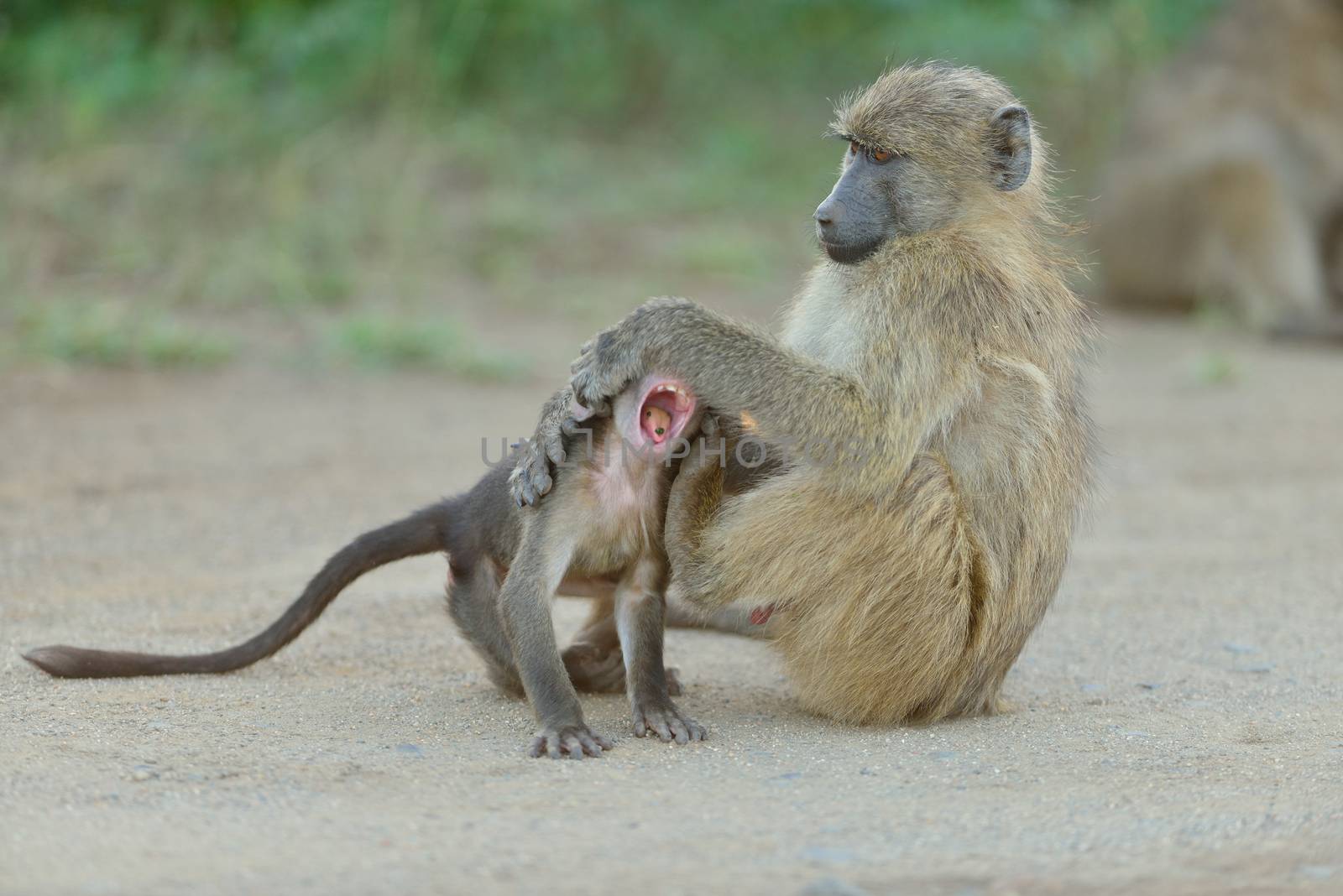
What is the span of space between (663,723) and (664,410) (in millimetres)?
723

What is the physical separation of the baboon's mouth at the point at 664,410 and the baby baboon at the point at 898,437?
0.04 meters

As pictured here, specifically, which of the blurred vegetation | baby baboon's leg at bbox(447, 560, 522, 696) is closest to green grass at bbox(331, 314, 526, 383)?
the blurred vegetation

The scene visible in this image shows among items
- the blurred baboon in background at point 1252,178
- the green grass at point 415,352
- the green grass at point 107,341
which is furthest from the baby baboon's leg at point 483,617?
the blurred baboon in background at point 1252,178

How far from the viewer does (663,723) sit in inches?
144

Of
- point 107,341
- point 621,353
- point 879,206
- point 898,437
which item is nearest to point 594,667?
point 621,353

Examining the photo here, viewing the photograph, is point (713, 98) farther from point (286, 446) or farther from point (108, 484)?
point (108, 484)

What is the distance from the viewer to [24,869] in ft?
8.75

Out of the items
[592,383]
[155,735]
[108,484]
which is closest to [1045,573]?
[592,383]

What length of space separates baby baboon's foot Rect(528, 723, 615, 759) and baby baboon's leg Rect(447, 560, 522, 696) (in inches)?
15.7

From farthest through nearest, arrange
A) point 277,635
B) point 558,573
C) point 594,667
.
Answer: point 594,667, point 277,635, point 558,573

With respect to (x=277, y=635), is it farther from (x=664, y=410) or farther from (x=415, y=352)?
(x=415, y=352)

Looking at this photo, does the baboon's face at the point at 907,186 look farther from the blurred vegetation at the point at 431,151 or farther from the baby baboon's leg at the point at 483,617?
the blurred vegetation at the point at 431,151

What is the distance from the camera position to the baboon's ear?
3971mm

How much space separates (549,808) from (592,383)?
1.10 meters
